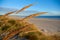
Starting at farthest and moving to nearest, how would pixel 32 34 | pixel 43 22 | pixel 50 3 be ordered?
1. pixel 43 22
2. pixel 50 3
3. pixel 32 34

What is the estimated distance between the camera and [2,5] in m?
1.15

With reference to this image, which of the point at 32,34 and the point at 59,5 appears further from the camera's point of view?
the point at 59,5

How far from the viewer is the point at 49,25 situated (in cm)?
129

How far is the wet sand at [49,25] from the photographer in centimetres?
120

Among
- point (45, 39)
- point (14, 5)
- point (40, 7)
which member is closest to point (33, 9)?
point (40, 7)

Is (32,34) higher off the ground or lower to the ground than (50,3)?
lower

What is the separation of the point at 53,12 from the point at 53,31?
0.20 meters

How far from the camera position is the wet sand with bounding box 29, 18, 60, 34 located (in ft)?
3.92

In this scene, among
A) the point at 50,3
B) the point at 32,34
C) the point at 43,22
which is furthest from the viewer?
the point at 43,22

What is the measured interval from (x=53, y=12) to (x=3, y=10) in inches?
17.8

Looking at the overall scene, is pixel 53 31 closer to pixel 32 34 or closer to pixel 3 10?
pixel 32 34

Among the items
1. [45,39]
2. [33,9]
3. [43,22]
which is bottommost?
[45,39]

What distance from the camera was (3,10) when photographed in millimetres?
1074

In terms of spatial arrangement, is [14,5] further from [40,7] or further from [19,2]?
[40,7]
